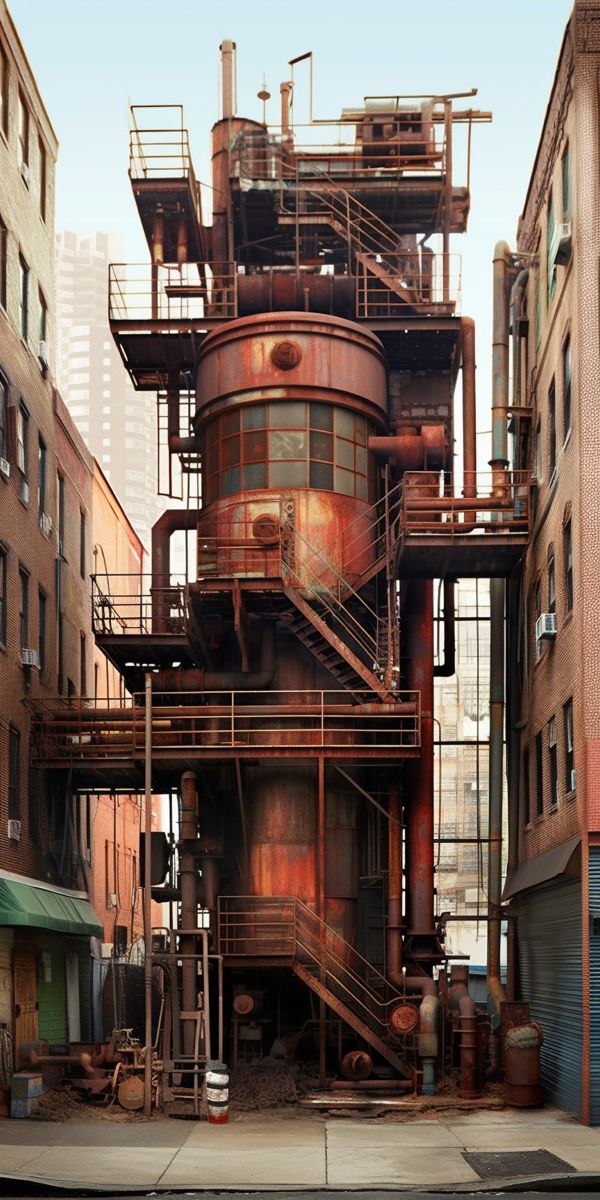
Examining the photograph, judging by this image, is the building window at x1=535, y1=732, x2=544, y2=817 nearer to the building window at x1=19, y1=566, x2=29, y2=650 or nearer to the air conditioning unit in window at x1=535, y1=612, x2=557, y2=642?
the air conditioning unit in window at x1=535, y1=612, x2=557, y2=642

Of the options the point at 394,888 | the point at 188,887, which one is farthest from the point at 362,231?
the point at 188,887

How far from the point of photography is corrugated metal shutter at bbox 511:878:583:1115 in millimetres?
26953

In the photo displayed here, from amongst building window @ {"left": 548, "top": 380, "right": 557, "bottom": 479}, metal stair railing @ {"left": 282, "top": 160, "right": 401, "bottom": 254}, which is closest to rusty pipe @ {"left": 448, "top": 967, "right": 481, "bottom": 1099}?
building window @ {"left": 548, "top": 380, "right": 557, "bottom": 479}

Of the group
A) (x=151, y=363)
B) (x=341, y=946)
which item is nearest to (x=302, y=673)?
(x=341, y=946)

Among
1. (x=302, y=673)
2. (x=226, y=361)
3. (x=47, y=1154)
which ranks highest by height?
(x=226, y=361)

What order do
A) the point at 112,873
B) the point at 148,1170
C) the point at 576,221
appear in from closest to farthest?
the point at 148,1170
the point at 576,221
the point at 112,873

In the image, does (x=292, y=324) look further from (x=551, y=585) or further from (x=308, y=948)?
(x=308, y=948)

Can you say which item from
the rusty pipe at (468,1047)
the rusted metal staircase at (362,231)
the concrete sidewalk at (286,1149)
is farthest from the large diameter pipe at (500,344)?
the concrete sidewalk at (286,1149)

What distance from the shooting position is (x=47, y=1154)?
2219 centimetres

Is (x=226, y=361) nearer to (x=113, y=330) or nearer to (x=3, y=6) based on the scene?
(x=113, y=330)

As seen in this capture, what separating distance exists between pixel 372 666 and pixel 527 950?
7.01 metres

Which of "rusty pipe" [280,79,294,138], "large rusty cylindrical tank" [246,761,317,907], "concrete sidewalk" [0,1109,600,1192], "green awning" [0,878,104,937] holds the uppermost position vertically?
"rusty pipe" [280,79,294,138]

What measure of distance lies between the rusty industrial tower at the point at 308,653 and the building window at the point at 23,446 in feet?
11.0

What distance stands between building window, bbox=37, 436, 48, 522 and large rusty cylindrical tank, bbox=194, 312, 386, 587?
3.91 meters
